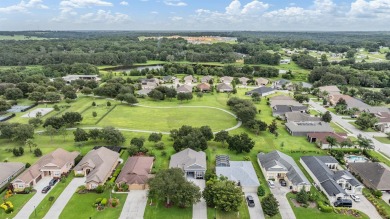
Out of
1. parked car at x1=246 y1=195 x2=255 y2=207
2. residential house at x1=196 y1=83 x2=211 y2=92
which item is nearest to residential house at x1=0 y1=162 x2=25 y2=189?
parked car at x1=246 y1=195 x2=255 y2=207

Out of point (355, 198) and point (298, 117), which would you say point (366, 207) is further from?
point (298, 117)

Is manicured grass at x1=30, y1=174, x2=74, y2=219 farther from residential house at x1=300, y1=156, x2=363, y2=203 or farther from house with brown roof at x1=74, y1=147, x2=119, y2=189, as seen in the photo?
residential house at x1=300, y1=156, x2=363, y2=203

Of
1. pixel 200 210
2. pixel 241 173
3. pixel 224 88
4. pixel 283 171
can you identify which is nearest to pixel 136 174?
pixel 200 210

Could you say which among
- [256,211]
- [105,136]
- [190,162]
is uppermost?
[105,136]

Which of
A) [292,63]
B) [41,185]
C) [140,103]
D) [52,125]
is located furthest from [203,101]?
[292,63]

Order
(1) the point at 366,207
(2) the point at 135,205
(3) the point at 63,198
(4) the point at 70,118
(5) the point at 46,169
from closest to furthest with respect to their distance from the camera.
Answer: (2) the point at 135,205 → (1) the point at 366,207 → (3) the point at 63,198 → (5) the point at 46,169 → (4) the point at 70,118

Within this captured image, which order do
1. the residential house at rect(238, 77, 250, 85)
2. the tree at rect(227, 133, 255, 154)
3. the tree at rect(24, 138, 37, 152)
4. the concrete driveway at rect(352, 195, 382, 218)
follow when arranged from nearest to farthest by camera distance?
1. the concrete driveway at rect(352, 195, 382, 218)
2. the tree at rect(227, 133, 255, 154)
3. the tree at rect(24, 138, 37, 152)
4. the residential house at rect(238, 77, 250, 85)

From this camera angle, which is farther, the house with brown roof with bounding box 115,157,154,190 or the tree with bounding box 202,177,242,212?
the house with brown roof with bounding box 115,157,154,190
